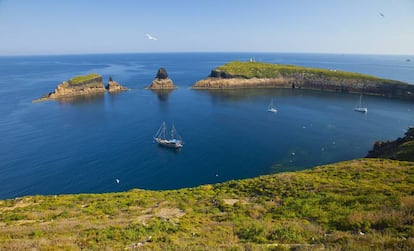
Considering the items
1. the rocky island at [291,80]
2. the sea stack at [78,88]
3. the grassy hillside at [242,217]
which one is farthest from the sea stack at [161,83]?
the grassy hillside at [242,217]

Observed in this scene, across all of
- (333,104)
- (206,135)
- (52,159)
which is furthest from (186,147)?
(333,104)

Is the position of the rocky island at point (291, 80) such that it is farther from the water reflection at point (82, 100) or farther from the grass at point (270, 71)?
the water reflection at point (82, 100)

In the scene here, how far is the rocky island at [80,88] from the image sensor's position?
13074 cm

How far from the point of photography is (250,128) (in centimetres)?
8306

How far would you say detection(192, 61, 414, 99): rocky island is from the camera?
144 metres

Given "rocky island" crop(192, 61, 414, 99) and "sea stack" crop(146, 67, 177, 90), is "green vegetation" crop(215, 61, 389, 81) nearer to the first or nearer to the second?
"rocky island" crop(192, 61, 414, 99)

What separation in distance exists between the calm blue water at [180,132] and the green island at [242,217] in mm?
21684

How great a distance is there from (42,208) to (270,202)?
908 inches

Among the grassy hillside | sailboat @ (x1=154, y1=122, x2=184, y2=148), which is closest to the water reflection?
sailboat @ (x1=154, y1=122, x2=184, y2=148)

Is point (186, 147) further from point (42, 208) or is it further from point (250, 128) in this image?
point (42, 208)

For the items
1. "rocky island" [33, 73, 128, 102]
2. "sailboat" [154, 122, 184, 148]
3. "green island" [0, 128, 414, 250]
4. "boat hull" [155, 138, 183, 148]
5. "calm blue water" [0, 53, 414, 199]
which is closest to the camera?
"green island" [0, 128, 414, 250]

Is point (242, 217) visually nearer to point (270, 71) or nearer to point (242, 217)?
point (242, 217)

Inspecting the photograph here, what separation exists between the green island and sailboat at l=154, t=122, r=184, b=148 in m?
36.3

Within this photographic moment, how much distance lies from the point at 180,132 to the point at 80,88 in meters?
89.3
